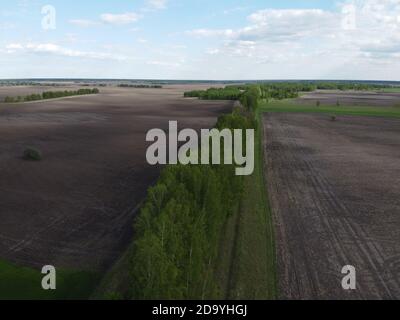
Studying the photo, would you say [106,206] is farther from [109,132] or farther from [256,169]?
[109,132]

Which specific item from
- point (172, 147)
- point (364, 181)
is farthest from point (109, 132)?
point (364, 181)
